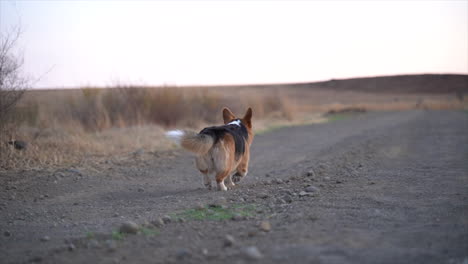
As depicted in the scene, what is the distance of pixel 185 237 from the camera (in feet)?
13.4

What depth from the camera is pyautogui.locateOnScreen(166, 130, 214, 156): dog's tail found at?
6.40 metres

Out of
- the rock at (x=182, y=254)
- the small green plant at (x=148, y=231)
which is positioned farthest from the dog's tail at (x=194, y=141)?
the rock at (x=182, y=254)

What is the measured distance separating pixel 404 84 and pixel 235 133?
103m

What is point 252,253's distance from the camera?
132 inches

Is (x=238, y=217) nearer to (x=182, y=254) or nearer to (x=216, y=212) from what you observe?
(x=216, y=212)

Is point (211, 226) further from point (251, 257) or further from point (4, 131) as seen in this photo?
point (4, 131)

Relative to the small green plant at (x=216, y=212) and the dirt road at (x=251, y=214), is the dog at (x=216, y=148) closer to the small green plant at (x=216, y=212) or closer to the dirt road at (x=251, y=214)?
the dirt road at (x=251, y=214)

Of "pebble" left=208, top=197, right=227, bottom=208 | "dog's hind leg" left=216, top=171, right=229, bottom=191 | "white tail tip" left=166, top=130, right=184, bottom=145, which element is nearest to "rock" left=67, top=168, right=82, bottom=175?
"white tail tip" left=166, top=130, right=184, bottom=145

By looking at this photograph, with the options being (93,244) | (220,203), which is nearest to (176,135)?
(220,203)

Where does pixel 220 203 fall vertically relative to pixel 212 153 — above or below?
below

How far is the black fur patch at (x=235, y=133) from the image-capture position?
6668mm

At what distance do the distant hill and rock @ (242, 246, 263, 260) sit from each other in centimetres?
8211

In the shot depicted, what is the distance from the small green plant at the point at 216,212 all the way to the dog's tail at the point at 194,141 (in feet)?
4.32

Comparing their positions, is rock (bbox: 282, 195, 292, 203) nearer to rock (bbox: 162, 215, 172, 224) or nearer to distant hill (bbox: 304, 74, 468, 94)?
rock (bbox: 162, 215, 172, 224)
